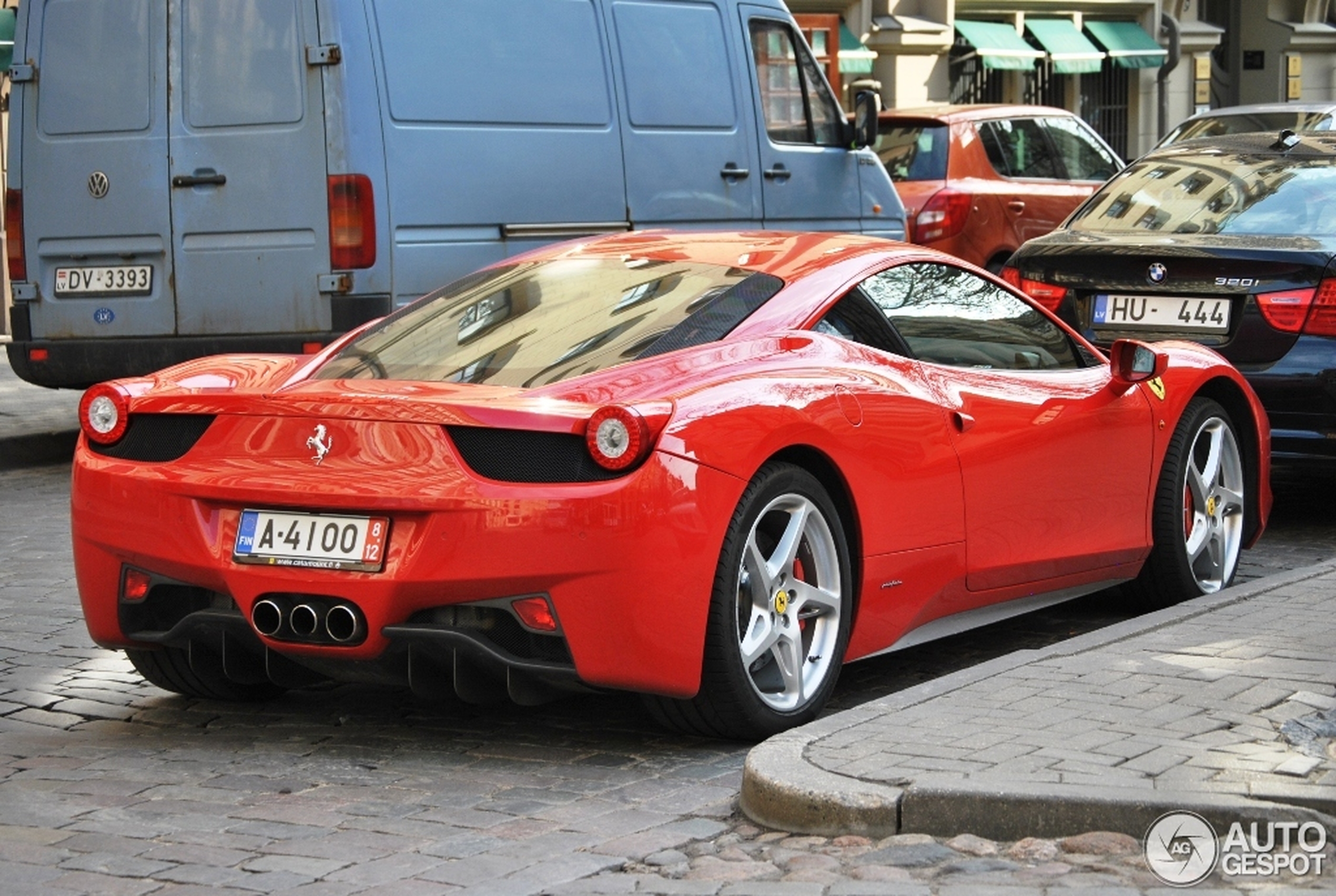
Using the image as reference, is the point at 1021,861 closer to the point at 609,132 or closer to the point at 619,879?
the point at 619,879

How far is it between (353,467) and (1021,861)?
182cm

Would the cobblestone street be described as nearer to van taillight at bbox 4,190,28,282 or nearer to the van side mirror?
van taillight at bbox 4,190,28,282

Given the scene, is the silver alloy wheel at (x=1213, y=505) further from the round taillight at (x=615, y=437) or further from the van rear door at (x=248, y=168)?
the van rear door at (x=248, y=168)

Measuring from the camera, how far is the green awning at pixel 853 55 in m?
26.4

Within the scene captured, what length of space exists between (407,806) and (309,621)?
56cm

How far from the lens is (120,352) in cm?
1055

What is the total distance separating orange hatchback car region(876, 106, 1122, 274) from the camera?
605 inches

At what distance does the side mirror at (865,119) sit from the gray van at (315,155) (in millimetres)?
735

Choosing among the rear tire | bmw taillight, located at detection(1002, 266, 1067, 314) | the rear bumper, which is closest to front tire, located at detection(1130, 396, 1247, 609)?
bmw taillight, located at detection(1002, 266, 1067, 314)

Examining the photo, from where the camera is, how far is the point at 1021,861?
4.12 metres

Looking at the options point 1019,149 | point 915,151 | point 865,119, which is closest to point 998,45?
point 1019,149

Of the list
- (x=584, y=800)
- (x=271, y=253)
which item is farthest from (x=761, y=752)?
(x=271, y=253)

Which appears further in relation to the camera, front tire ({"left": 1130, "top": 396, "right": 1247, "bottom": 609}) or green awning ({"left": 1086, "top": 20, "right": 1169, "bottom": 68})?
green awning ({"left": 1086, "top": 20, "right": 1169, "bottom": 68})

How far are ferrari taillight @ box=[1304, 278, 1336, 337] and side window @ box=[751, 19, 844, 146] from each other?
12.9ft
